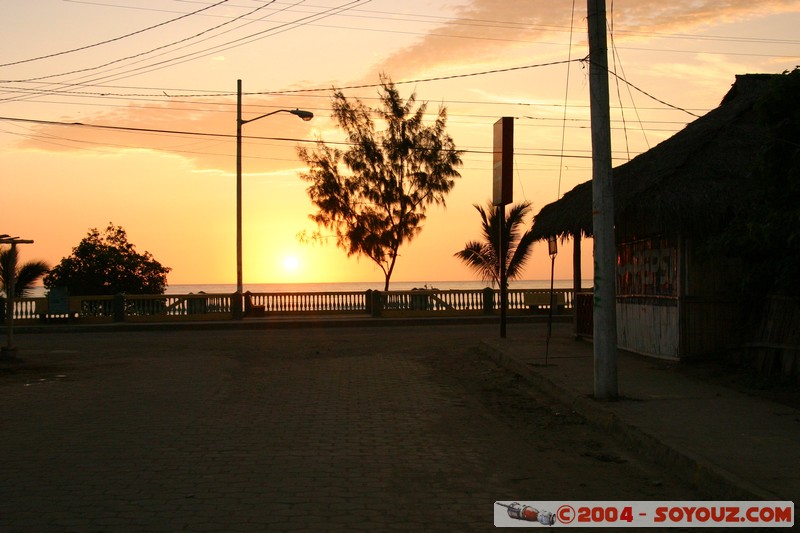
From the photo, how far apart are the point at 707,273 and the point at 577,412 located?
4828mm

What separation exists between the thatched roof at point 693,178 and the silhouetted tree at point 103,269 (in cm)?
2757

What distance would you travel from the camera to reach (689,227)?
13469mm

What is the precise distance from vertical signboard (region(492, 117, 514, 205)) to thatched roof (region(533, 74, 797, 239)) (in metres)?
4.98

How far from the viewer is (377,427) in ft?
31.9

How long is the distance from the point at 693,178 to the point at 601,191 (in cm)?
376

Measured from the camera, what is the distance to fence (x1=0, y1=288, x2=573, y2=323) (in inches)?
1270

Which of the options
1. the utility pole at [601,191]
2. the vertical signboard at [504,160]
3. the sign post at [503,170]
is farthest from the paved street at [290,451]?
the vertical signboard at [504,160]

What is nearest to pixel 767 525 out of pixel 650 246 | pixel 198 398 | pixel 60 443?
pixel 60 443

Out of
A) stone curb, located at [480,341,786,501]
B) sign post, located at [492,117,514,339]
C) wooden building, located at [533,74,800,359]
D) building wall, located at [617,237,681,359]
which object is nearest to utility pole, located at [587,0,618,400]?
stone curb, located at [480,341,786,501]

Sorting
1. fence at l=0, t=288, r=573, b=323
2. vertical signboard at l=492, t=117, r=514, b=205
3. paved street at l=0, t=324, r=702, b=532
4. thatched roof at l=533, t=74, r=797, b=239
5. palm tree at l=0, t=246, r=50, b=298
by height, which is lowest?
paved street at l=0, t=324, r=702, b=532

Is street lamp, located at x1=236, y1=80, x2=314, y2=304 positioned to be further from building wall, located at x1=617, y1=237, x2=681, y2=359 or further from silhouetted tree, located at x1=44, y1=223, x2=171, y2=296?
building wall, located at x1=617, y1=237, x2=681, y2=359

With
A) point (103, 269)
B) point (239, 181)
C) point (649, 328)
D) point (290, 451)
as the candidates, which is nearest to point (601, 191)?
point (290, 451)

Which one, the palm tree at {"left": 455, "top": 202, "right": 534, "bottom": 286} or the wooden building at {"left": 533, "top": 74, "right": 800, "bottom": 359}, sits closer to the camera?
the wooden building at {"left": 533, "top": 74, "right": 800, "bottom": 359}

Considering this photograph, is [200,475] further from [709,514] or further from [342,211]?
[342,211]
